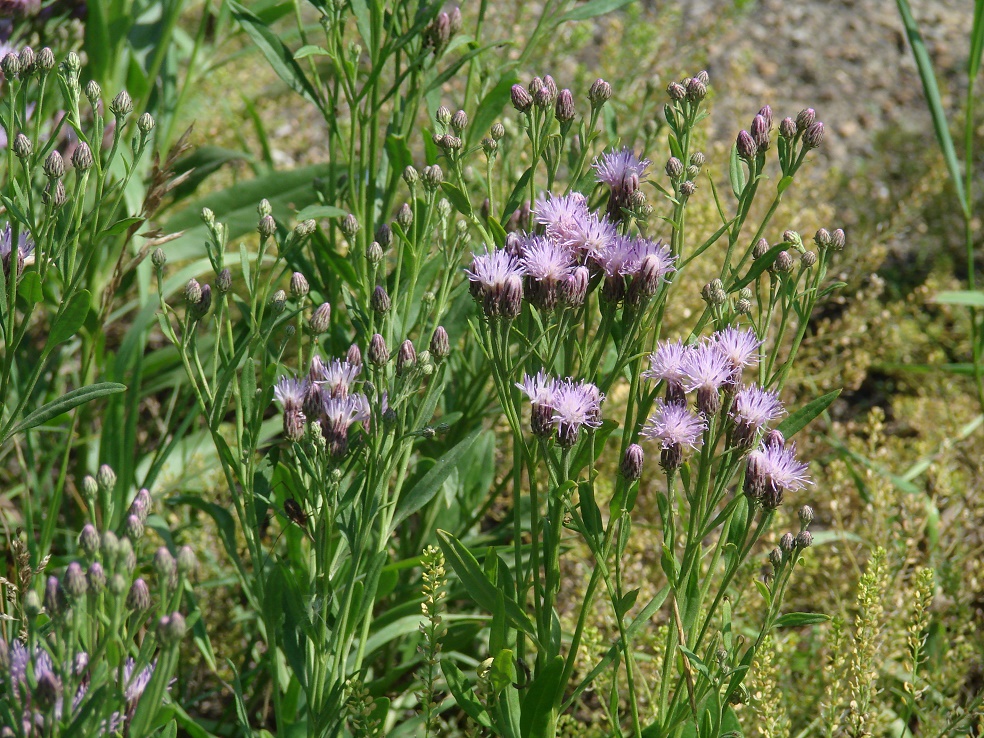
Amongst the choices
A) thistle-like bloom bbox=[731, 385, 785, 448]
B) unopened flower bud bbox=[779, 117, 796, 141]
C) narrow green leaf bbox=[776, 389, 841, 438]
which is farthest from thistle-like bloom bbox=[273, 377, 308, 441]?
unopened flower bud bbox=[779, 117, 796, 141]

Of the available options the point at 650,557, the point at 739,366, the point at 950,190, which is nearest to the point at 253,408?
the point at 739,366

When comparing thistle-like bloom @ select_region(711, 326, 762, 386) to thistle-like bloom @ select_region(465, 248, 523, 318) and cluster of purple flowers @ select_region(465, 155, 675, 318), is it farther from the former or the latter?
thistle-like bloom @ select_region(465, 248, 523, 318)

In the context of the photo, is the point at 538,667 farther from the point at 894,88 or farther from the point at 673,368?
the point at 894,88

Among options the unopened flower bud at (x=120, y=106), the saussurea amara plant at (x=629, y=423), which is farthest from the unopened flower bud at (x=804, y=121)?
the unopened flower bud at (x=120, y=106)

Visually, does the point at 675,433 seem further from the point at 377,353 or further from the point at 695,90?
the point at 695,90

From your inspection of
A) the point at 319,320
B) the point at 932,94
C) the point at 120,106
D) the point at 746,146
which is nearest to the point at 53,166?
the point at 120,106

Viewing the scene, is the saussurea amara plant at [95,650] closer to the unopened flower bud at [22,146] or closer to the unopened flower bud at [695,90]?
the unopened flower bud at [22,146]
